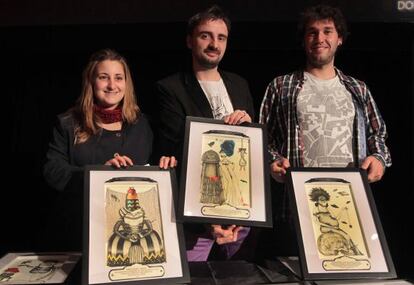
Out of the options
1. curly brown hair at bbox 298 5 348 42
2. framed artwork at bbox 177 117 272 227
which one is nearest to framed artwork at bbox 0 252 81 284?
framed artwork at bbox 177 117 272 227

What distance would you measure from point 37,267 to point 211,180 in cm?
66

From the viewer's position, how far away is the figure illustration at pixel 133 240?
1145 millimetres

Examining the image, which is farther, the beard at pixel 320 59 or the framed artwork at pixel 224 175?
the beard at pixel 320 59

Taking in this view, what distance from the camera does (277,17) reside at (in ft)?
7.13

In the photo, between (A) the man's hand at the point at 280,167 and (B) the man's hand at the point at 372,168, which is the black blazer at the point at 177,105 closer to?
(A) the man's hand at the point at 280,167

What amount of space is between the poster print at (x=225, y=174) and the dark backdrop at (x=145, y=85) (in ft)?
3.50

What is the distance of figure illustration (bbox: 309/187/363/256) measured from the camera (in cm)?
123

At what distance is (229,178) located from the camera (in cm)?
133

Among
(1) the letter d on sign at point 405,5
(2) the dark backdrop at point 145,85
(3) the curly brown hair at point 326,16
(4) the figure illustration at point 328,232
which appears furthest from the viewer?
(2) the dark backdrop at point 145,85

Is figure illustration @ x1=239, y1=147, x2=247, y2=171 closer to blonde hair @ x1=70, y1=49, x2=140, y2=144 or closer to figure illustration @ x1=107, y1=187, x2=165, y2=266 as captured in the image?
figure illustration @ x1=107, y1=187, x2=165, y2=266

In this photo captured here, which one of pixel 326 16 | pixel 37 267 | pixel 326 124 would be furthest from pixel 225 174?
pixel 326 16

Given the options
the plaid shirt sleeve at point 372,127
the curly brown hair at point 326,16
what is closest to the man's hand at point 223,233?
the plaid shirt sleeve at point 372,127

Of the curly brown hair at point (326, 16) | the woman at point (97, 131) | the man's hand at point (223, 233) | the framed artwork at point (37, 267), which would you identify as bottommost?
the framed artwork at point (37, 267)

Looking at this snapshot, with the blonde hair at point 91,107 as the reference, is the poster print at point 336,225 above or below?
below
